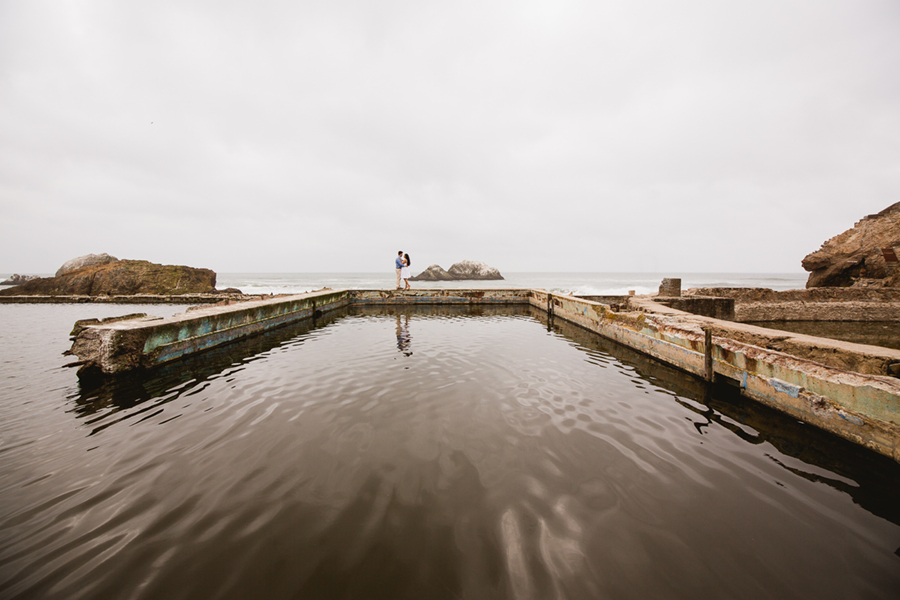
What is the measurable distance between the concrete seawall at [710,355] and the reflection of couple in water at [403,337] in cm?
400

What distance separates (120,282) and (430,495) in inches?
1159

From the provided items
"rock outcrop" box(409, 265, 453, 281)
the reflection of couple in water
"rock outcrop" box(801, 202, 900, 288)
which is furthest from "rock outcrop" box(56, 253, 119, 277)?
"rock outcrop" box(801, 202, 900, 288)

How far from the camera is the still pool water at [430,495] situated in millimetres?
1703

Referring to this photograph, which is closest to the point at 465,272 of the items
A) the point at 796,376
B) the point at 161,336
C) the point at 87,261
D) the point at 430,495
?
the point at 87,261

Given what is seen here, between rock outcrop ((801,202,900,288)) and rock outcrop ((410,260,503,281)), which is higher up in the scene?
rock outcrop ((410,260,503,281))

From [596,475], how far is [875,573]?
1465 millimetres

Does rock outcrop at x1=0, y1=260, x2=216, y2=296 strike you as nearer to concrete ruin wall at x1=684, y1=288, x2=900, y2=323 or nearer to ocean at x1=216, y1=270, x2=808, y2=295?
ocean at x1=216, y1=270, x2=808, y2=295

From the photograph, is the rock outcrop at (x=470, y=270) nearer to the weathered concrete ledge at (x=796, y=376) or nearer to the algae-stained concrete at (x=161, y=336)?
the algae-stained concrete at (x=161, y=336)

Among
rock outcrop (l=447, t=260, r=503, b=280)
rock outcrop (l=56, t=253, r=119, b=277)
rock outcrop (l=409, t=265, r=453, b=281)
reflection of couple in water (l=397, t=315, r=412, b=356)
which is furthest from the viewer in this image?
rock outcrop (l=447, t=260, r=503, b=280)

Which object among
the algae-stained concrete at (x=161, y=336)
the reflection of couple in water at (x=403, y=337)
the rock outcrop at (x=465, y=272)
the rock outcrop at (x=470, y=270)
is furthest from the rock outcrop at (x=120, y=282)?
the rock outcrop at (x=470, y=270)

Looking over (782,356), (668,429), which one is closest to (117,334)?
(668,429)

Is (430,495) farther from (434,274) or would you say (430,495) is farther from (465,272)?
(465,272)

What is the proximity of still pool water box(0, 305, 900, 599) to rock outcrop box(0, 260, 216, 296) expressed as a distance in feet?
71.5

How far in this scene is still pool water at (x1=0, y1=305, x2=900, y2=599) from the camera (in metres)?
1.70
